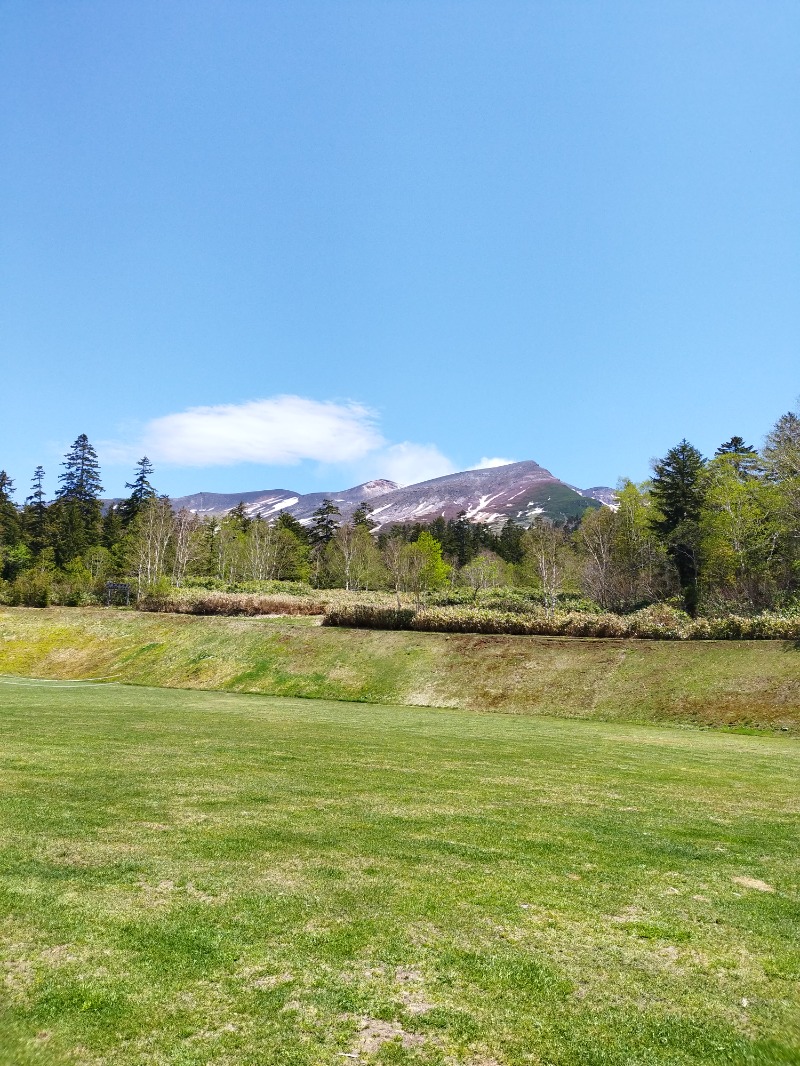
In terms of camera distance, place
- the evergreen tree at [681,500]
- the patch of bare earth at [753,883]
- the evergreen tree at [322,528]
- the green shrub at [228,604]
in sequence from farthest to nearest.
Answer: the evergreen tree at [322,528] → the evergreen tree at [681,500] → the green shrub at [228,604] → the patch of bare earth at [753,883]

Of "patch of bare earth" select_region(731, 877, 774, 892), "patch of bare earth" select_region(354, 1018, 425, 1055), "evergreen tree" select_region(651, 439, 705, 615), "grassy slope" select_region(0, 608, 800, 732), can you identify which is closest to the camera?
"patch of bare earth" select_region(354, 1018, 425, 1055)

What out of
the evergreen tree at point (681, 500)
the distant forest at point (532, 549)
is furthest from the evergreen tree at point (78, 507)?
the evergreen tree at point (681, 500)

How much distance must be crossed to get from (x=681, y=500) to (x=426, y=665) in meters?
31.7

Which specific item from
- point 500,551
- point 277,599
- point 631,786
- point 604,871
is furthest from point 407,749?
point 500,551

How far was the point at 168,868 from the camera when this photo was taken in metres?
5.66

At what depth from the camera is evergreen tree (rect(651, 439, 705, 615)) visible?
1918 inches

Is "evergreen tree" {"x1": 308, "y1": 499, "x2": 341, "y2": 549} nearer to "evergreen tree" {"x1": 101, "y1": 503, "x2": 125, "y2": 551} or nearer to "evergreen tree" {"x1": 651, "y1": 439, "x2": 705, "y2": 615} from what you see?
"evergreen tree" {"x1": 101, "y1": 503, "x2": 125, "y2": 551}

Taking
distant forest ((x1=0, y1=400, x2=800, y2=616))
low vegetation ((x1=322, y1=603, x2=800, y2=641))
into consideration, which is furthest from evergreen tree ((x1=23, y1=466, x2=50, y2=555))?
low vegetation ((x1=322, y1=603, x2=800, y2=641))

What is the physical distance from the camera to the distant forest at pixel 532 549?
43.9 meters

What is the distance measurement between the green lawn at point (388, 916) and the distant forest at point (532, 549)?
24.0m

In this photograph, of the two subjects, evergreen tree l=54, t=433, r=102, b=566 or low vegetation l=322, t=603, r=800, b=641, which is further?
evergreen tree l=54, t=433, r=102, b=566

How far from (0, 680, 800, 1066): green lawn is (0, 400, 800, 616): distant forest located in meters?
24.0

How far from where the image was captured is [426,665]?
28.8 metres

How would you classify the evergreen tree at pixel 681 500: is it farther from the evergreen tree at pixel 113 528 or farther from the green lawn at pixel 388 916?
the evergreen tree at pixel 113 528
